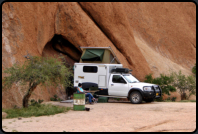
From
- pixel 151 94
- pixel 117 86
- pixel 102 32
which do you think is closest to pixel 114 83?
pixel 117 86

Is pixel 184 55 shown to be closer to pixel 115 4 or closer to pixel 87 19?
pixel 115 4

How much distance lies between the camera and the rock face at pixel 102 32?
15.4 meters

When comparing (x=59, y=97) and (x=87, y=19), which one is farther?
(x=87, y=19)

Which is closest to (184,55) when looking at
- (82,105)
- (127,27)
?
(127,27)

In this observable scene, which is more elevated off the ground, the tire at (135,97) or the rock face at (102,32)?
the rock face at (102,32)

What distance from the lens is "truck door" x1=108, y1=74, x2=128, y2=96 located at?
14.4 metres

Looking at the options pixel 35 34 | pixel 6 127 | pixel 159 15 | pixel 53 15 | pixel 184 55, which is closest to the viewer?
pixel 6 127

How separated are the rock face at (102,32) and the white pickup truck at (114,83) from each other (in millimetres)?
2243

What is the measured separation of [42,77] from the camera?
1050cm

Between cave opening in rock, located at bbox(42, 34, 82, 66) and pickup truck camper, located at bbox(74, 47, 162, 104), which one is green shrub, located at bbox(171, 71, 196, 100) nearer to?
pickup truck camper, located at bbox(74, 47, 162, 104)

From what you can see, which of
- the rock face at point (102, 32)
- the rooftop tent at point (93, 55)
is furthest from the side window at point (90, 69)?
the rooftop tent at point (93, 55)

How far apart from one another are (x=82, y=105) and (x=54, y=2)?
477 inches

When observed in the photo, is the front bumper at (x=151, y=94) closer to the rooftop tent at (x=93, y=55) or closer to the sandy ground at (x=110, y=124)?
the sandy ground at (x=110, y=124)

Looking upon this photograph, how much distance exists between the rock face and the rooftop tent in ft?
9.62
